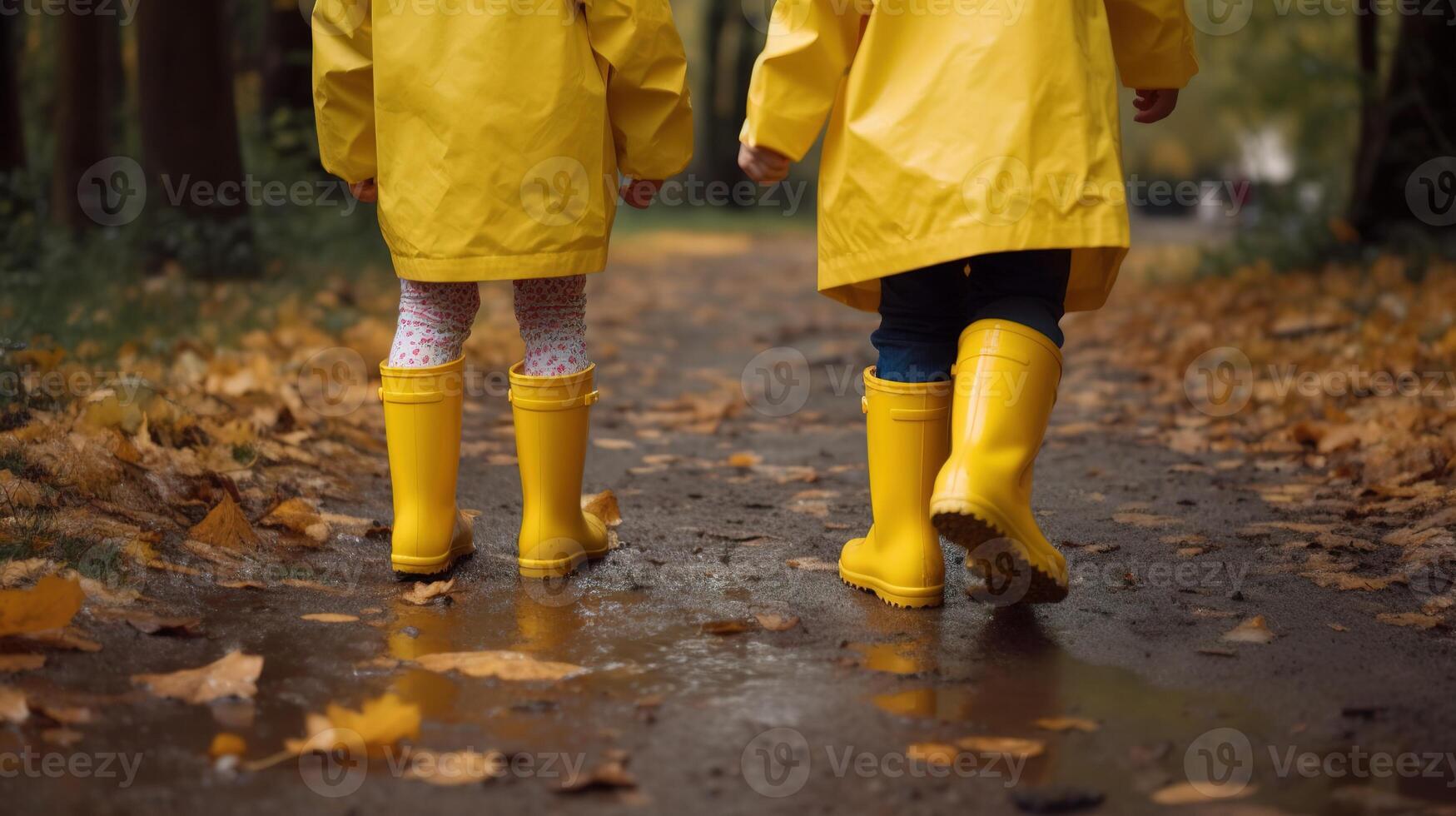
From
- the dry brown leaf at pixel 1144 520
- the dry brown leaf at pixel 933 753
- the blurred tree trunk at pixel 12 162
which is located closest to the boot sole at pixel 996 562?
the dry brown leaf at pixel 933 753

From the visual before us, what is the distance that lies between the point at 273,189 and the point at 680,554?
6.56 metres

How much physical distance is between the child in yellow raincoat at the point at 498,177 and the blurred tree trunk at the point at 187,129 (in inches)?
196

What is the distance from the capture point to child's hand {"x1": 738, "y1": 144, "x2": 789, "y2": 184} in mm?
2598

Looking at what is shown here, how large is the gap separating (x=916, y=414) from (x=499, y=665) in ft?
3.29

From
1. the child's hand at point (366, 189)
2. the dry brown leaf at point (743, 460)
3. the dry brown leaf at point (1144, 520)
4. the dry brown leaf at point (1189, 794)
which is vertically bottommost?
the dry brown leaf at point (743, 460)

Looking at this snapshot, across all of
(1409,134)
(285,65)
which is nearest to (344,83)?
(1409,134)

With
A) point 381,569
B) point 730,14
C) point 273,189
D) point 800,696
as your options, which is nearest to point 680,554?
point 381,569

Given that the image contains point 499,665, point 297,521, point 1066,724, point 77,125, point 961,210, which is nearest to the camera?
point 1066,724

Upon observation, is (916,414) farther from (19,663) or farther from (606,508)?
(19,663)

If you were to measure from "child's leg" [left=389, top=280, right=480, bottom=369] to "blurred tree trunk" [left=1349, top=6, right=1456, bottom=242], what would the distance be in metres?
6.34

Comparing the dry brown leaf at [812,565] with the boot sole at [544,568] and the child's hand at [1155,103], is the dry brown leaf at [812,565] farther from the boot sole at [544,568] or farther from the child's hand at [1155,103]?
the child's hand at [1155,103]

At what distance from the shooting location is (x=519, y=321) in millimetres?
2965

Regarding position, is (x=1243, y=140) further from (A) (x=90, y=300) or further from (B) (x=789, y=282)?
(A) (x=90, y=300)

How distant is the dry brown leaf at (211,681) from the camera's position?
205cm
